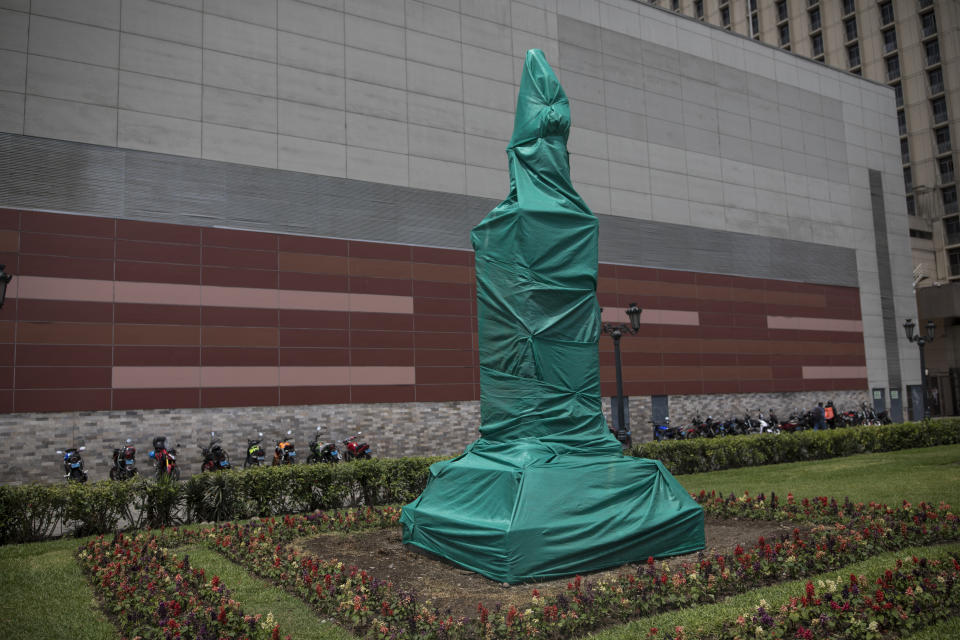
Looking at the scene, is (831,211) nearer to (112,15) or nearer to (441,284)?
(441,284)

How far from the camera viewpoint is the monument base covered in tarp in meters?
7.36

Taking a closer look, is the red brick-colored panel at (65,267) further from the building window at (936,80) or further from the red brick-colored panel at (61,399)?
the building window at (936,80)

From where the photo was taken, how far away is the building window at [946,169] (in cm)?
4838

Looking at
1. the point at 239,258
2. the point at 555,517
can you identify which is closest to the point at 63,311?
the point at 239,258

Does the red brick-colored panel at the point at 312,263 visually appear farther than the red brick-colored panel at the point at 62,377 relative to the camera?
Yes

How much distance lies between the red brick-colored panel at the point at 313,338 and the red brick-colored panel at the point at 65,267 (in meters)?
4.53

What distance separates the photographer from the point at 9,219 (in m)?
16.1

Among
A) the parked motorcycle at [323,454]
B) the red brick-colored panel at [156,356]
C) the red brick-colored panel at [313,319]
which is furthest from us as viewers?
the red brick-colored panel at [313,319]

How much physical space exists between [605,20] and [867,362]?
19.1 m

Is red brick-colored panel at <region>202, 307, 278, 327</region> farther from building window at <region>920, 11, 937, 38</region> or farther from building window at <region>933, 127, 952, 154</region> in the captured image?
building window at <region>920, 11, 937, 38</region>

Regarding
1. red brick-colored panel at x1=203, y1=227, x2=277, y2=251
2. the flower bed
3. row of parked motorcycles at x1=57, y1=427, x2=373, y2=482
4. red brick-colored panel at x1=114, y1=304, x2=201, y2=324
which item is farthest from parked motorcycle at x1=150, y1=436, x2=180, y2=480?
the flower bed

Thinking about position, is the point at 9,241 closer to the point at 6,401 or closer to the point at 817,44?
the point at 6,401

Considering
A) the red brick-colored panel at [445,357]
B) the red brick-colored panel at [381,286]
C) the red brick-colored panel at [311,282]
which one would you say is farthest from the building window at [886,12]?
the red brick-colored panel at [311,282]

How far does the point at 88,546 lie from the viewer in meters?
9.17
